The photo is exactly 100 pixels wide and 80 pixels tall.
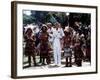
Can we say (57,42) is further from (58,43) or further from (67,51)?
(67,51)

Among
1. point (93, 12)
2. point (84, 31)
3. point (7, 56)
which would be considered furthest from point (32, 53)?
point (93, 12)

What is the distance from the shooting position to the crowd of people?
76.9 inches

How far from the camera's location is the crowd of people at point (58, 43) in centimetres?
195

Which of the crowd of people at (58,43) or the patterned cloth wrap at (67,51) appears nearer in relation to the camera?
the crowd of people at (58,43)

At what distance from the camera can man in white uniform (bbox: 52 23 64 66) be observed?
2029 mm

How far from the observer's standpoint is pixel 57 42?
2039 mm

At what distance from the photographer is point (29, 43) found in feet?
6.36

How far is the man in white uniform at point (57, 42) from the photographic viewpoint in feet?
6.66

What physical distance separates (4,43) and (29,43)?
0.20m

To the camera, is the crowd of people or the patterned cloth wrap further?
the patterned cloth wrap

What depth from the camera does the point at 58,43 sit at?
2.04 metres

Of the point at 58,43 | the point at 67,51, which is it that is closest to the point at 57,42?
the point at 58,43

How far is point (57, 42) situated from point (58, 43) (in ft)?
0.04

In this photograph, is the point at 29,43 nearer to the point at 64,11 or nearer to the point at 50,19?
the point at 50,19
